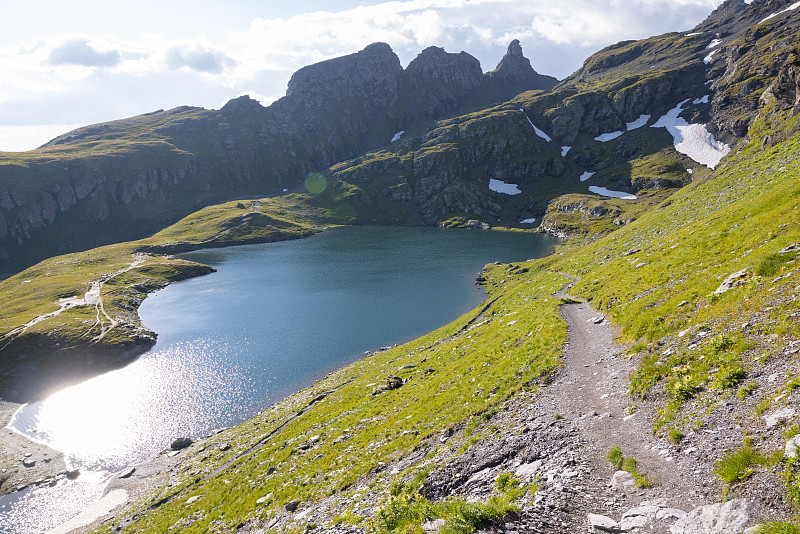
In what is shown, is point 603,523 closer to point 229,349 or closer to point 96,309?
point 229,349

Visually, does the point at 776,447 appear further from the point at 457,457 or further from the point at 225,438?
the point at 225,438

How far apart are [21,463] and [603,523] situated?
64.6 metres

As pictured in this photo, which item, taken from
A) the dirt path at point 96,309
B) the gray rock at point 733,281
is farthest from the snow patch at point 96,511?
the dirt path at point 96,309

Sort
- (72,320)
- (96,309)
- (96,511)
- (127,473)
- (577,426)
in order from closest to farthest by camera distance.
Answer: (577,426)
(96,511)
(127,473)
(72,320)
(96,309)

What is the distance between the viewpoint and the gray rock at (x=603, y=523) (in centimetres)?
860

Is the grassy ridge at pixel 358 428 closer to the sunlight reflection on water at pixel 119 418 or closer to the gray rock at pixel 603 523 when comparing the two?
the gray rock at pixel 603 523

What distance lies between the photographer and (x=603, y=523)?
8.83 meters

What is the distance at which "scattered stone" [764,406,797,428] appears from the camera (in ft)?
28.3

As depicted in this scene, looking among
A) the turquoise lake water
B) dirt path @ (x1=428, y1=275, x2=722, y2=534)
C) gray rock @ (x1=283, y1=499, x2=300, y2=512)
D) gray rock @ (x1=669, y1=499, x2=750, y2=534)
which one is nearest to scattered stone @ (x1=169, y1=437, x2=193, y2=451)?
the turquoise lake water

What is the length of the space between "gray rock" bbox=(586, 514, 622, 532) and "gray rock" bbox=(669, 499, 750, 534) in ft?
3.80

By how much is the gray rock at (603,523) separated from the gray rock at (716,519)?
1.16 m

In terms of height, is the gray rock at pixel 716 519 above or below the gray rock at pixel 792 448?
below

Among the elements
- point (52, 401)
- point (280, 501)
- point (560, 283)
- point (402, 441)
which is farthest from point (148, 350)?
point (560, 283)

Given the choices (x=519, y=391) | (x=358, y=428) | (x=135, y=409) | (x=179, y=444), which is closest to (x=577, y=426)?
(x=519, y=391)
